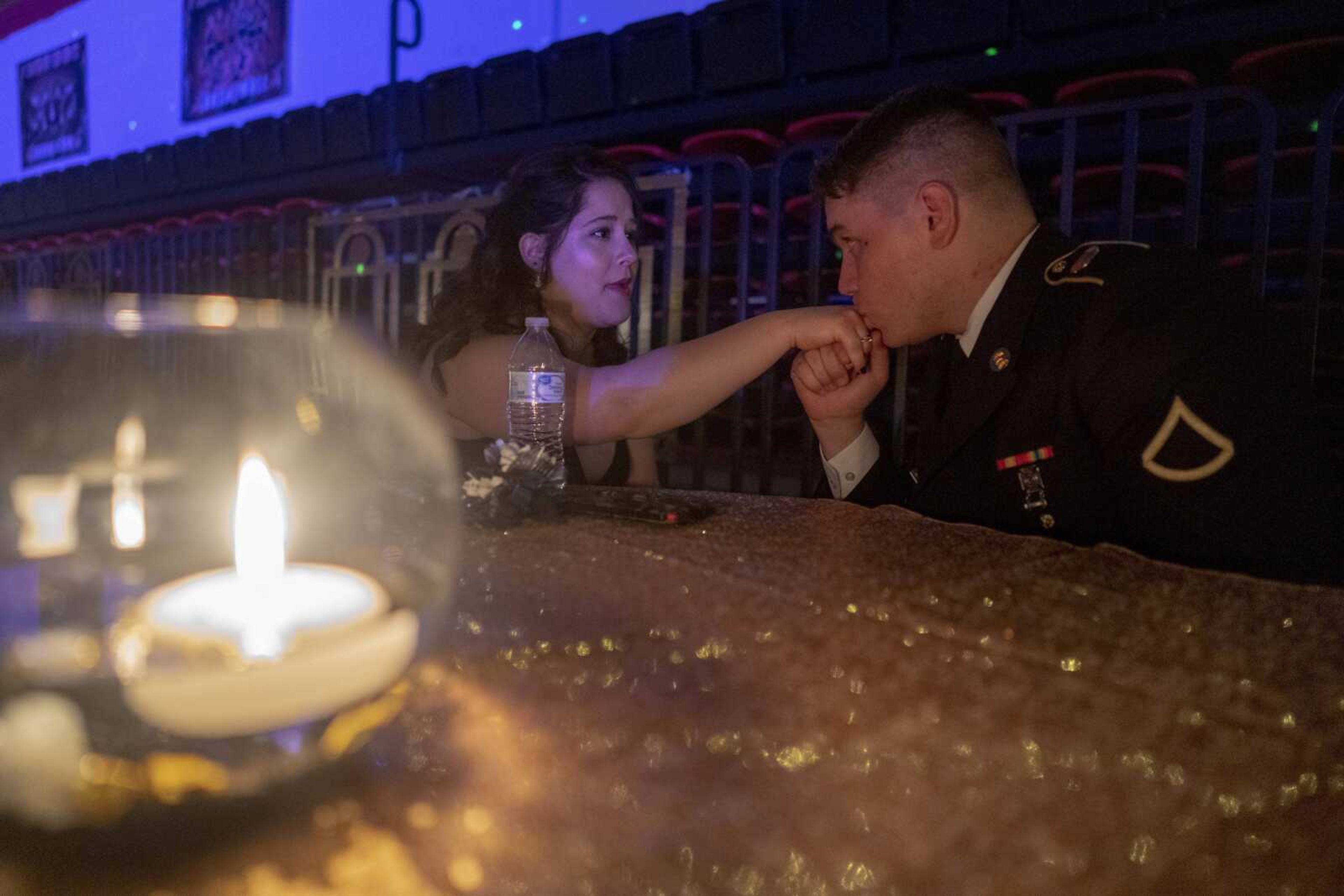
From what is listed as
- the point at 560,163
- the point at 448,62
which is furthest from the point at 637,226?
the point at 448,62

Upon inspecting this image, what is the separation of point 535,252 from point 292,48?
7.29m

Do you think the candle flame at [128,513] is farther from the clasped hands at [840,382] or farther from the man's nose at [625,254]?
the man's nose at [625,254]

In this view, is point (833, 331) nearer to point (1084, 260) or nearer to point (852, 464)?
point (852, 464)

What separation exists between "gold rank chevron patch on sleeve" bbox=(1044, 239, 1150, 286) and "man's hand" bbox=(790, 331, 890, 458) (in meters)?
0.27

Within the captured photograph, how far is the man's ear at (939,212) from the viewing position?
1431mm


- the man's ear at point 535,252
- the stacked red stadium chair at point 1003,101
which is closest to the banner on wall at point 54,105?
the stacked red stadium chair at point 1003,101

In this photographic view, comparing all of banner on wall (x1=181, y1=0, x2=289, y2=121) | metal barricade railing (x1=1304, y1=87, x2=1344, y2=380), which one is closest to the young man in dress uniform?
metal barricade railing (x1=1304, y1=87, x2=1344, y2=380)

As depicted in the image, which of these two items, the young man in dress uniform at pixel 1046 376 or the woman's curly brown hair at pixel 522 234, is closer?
the young man in dress uniform at pixel 1046 376

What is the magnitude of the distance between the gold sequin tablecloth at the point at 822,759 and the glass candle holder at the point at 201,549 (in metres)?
0.02

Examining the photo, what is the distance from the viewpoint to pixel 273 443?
1.18ft

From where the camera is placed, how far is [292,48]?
771cm

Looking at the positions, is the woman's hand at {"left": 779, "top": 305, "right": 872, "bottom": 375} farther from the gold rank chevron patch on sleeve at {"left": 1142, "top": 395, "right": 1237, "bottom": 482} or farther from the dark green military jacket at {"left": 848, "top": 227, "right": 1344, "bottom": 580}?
the gold rank chevron patch on sleeve at {"left": 1142, "top": 395, "right": 1237, "bottom": 482}

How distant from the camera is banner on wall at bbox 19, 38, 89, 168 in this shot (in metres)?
9.86

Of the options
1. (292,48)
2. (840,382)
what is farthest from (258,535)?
(292,48)
